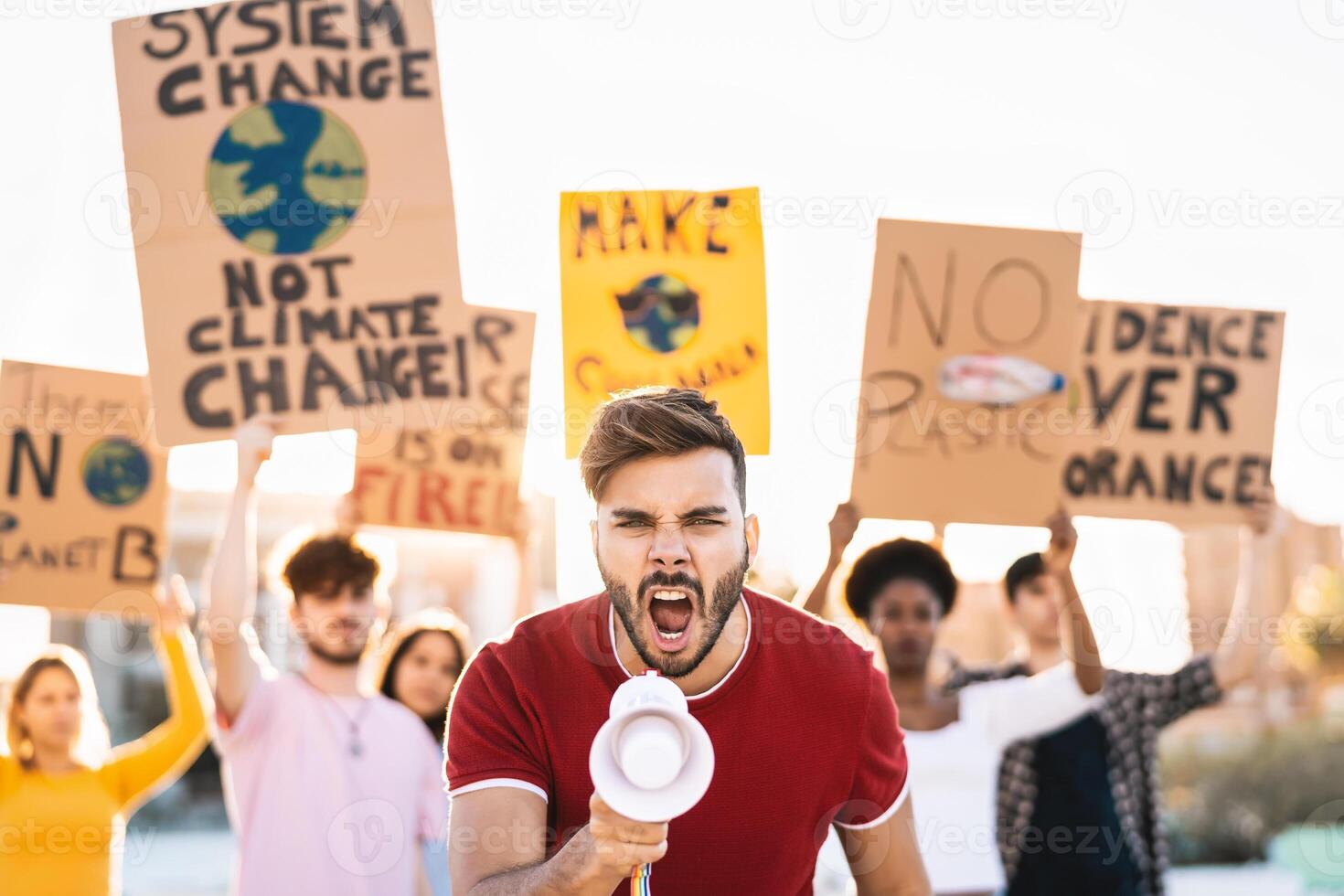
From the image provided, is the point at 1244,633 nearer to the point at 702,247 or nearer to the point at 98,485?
the point at 702,247

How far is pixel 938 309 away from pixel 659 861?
3375 millimetres

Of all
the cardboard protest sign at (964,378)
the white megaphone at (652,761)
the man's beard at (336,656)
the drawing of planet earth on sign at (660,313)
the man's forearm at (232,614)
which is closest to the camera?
the white megaphone at (652,761)

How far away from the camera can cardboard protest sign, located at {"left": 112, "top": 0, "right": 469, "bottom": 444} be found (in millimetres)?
5543

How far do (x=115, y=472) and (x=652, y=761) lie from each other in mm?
4796

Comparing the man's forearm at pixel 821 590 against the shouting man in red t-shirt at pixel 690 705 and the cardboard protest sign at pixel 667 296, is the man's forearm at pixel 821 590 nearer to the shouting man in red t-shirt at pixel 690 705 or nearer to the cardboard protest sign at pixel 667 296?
the cardboard protest sign at pixel 667 296

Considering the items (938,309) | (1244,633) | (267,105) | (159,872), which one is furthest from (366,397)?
(159,872)

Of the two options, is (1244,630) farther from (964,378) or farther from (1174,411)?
(964,378)

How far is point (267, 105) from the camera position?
224 inches

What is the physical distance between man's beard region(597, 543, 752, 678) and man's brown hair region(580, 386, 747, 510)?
21cm

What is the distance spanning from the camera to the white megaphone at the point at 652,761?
210cm

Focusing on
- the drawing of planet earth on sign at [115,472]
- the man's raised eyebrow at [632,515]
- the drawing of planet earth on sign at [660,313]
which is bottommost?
the drawing of planet earth on sign at [115,472]

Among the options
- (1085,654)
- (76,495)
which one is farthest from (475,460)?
(1085,654)
